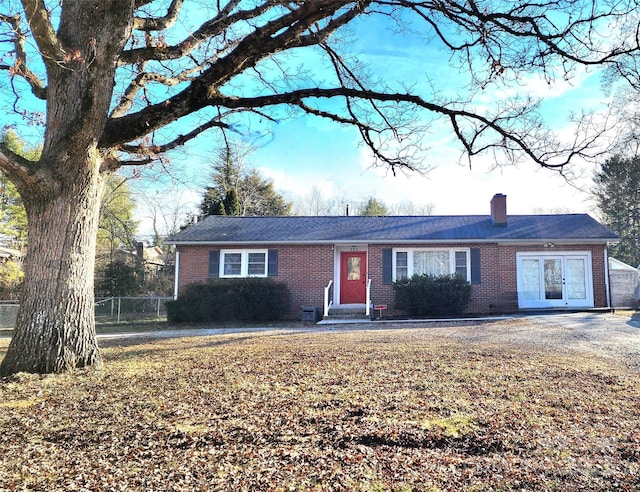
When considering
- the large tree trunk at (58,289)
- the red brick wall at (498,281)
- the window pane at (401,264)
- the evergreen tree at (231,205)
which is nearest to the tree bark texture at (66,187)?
the large tree trunk at (58,289)

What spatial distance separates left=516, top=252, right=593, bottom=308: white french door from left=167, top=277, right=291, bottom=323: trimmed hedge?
905cm

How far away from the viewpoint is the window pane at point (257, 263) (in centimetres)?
1537

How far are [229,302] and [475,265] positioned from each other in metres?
8.94

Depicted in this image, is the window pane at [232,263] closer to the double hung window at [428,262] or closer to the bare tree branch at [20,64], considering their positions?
the double hung window at [428,262]

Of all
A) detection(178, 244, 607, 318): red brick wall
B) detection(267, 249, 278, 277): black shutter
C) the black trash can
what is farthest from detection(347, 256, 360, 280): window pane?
detection(267, 249, 278, 277): black shutter

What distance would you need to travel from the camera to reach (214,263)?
1533 cm

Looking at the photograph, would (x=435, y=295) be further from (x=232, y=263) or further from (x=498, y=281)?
(x=232, y=263)

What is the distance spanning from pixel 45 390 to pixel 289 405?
92.5 inches

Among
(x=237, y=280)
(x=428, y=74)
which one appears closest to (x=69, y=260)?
(x=428, y=74)

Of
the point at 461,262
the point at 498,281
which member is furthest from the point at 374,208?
the point at 498,281

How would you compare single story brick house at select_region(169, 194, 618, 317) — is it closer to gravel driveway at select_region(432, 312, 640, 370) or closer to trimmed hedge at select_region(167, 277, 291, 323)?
trimmed hedge at select_region(167, 277, 291, 323)

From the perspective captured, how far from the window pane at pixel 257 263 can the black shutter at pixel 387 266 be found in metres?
4.45

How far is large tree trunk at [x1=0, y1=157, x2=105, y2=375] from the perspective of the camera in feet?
14.8

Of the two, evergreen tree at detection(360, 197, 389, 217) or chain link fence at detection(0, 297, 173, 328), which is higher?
evergreen tree at detection(360, 197, 389, 217)
